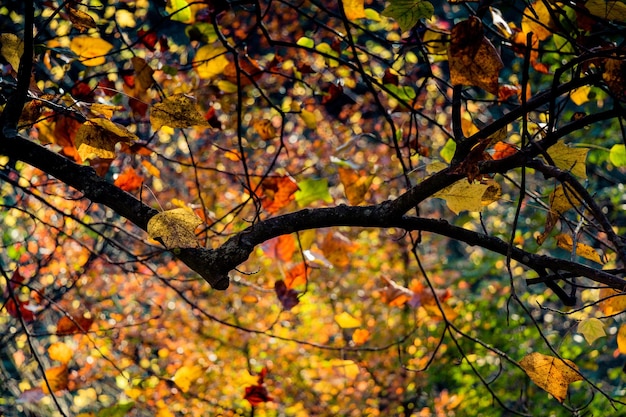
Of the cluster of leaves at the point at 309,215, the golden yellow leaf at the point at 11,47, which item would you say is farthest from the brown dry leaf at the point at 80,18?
the golden yellow leaf at the point at 11,47

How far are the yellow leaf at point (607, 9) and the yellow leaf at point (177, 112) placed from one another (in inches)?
24.4

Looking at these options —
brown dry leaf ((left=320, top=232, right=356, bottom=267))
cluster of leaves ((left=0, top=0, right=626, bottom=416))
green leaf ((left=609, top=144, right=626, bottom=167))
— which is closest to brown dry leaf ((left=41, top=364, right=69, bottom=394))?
cluster of leaves ((left=0, top=0, right=626, bottom=416))

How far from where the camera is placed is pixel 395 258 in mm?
4441

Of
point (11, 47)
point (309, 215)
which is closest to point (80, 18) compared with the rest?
point (11, 47)

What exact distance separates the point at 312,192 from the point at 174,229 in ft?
2.21

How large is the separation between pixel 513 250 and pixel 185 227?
459 mm

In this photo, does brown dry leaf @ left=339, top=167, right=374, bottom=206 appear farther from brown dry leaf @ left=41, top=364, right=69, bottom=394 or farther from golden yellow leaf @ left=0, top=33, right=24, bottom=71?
brown dry leaf @ left=41, top=364, right=69, bottom=394

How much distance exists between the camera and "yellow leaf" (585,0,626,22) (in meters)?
0.96

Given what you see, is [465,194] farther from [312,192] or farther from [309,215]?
[312,192]

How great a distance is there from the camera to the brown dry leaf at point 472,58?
2.71 feet

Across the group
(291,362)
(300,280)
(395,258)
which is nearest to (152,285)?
(291,362)

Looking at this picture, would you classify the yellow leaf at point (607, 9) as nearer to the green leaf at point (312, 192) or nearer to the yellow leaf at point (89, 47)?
the green leaf at point (312, 192)

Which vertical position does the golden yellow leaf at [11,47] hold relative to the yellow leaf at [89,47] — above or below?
below

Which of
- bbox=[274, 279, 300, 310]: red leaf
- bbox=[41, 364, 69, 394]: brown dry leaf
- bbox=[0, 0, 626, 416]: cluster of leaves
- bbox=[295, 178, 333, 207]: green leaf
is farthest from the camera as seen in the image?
bbox=[41, 364, 69, 394]: brown dry leaf
